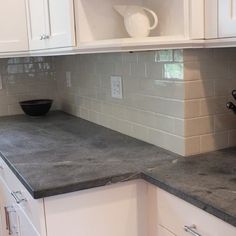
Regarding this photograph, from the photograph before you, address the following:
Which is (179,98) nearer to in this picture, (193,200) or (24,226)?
(193,200)

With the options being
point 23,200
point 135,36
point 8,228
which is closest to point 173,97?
point 135,36

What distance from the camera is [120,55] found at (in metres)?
1.87

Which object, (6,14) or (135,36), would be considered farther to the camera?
(6,14)

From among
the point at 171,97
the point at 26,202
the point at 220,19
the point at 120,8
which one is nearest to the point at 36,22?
the point at 120,8

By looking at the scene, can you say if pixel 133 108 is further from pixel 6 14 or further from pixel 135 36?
pixel 6 14

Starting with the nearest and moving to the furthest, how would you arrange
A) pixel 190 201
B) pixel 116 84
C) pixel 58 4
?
pixel 190 201, pixel 58 4, pixel 116 84

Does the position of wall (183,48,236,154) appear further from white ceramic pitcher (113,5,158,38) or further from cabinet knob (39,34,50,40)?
cabinet knob (39,34,50,40)

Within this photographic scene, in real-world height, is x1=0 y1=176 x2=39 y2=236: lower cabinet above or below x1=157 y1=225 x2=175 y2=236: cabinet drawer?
below

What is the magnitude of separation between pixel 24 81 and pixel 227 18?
6.14 ft

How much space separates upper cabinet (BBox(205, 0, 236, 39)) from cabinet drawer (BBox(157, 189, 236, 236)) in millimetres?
535

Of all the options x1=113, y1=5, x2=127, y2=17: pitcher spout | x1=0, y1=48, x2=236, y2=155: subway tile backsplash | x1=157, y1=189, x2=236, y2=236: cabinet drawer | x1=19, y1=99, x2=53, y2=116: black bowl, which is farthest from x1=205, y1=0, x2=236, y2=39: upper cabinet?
x1=19, y1=99, x2=53, y2=116: black bowl

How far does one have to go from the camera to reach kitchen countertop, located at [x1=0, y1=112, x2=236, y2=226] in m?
1.13

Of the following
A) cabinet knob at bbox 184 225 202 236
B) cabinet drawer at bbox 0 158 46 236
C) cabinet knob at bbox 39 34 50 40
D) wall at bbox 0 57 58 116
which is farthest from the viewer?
wall at bbox 0 57 58 116

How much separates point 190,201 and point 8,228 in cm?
112
